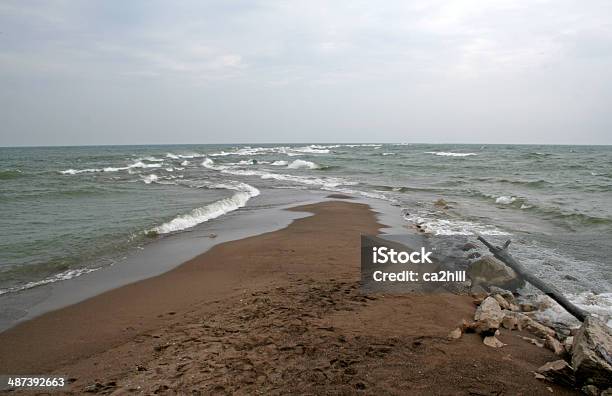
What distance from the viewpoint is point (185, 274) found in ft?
23.5

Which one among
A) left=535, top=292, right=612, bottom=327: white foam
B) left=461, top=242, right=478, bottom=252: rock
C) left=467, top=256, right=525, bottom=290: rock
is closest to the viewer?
left=535, top=292, right=612, bottom=327: white foam

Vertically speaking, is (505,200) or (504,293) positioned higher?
(505,200)

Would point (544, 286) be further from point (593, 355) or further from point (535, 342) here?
point (593, 355)

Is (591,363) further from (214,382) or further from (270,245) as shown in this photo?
(270,245)

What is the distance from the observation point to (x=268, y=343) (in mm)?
4301

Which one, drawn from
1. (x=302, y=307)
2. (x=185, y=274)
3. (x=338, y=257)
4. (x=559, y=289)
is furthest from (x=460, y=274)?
(x=185, y=274)

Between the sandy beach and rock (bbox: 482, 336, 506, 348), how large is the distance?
8 centimetres

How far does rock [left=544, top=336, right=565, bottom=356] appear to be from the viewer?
406 cm

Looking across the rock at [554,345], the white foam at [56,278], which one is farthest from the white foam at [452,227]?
the white foam at [56,278]

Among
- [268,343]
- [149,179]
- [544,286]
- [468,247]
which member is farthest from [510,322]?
[149,179]

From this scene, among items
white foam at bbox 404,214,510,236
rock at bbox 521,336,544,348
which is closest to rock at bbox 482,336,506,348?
rock at bbox 521,336,544,348

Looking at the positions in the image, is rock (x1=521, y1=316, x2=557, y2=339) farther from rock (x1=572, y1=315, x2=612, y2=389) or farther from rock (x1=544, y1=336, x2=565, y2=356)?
rock (x1=572, y1=315, x2=612, y2=389)

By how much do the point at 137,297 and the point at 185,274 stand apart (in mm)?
1170

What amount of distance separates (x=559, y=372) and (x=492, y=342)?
2.38ft
